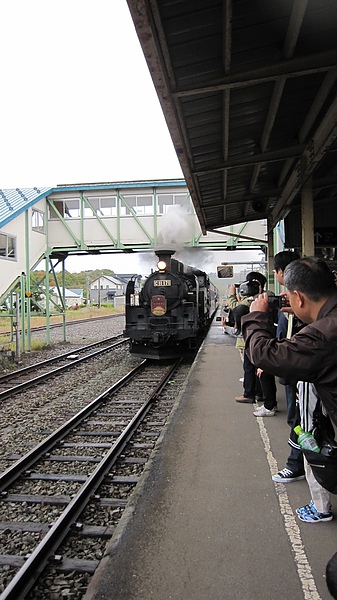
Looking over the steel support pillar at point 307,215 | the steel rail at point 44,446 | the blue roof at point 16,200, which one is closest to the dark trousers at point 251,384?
the steel support pillar at point 307,215

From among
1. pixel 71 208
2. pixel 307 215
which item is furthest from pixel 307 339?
pixel 71 208

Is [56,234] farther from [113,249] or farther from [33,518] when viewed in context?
[33,518]

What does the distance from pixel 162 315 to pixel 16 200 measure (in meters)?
8.38

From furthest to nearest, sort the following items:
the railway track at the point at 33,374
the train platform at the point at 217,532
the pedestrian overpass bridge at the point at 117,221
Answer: the pedestrian overpass bridge at the point at 117,221, the railway track at the point at 33,374, the train platform at the point at 217,532

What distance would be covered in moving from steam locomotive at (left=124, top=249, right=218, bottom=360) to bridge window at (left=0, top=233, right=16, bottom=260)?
497 centimetres

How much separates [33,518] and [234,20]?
4.38 m

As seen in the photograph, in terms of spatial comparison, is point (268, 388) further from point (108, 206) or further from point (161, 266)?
point (108, 206)

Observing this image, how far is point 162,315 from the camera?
11.2m

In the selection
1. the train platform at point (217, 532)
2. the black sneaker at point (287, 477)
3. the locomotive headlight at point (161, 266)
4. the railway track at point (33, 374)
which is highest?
the locomotive headlight at point (161, 266)

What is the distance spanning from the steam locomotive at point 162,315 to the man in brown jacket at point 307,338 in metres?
8.57

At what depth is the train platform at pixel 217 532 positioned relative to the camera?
7.22ft

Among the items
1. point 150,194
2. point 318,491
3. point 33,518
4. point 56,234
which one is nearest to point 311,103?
point 318,491

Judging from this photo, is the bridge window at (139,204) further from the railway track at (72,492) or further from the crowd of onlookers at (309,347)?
the crowd of onlookers at (309,347)

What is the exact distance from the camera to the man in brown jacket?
195 centimetres
